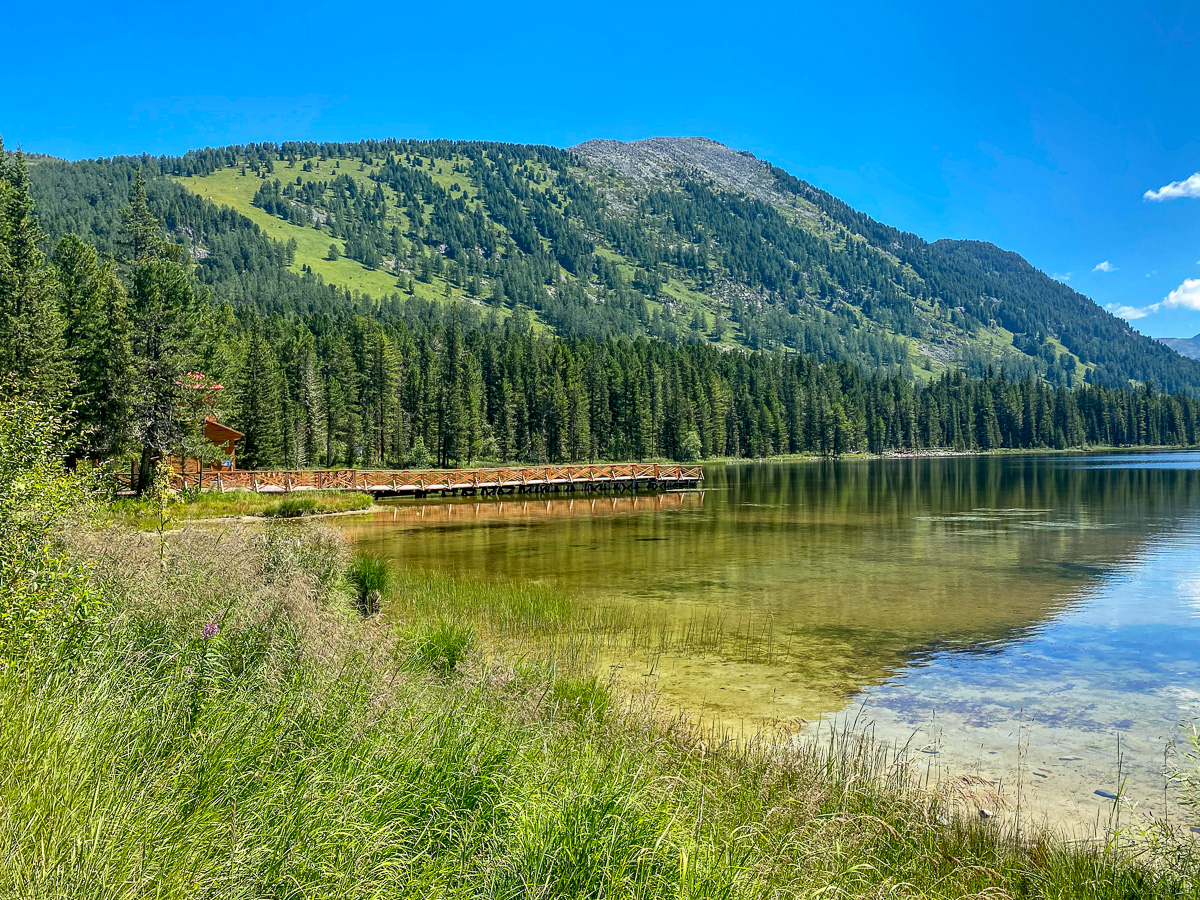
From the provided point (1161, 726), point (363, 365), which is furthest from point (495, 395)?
point (1161, 726)

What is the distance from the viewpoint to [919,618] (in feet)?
57.5

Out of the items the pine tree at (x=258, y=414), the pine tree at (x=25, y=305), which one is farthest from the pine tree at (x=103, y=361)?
the pine tree at (x=258, y=414)

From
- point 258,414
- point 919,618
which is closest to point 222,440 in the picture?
point 258,414

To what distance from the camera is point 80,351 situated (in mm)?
42344

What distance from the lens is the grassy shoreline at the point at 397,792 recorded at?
12.6ft

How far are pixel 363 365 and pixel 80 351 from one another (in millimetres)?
54891

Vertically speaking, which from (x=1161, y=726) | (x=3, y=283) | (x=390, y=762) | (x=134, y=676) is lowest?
(x=1161, y=726)

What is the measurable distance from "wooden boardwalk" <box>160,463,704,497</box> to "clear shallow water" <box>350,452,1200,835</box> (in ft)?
36.7

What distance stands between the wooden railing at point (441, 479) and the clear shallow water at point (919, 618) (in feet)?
36.8

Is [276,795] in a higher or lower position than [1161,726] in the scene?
higher

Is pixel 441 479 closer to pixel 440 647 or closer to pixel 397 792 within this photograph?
pixel 440 647

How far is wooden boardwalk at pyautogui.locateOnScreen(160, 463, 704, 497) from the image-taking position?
47875mm

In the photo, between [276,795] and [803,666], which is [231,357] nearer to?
[803,666]

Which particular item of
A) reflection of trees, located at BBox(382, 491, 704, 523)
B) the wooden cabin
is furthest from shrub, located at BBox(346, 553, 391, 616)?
the wooden cabin
